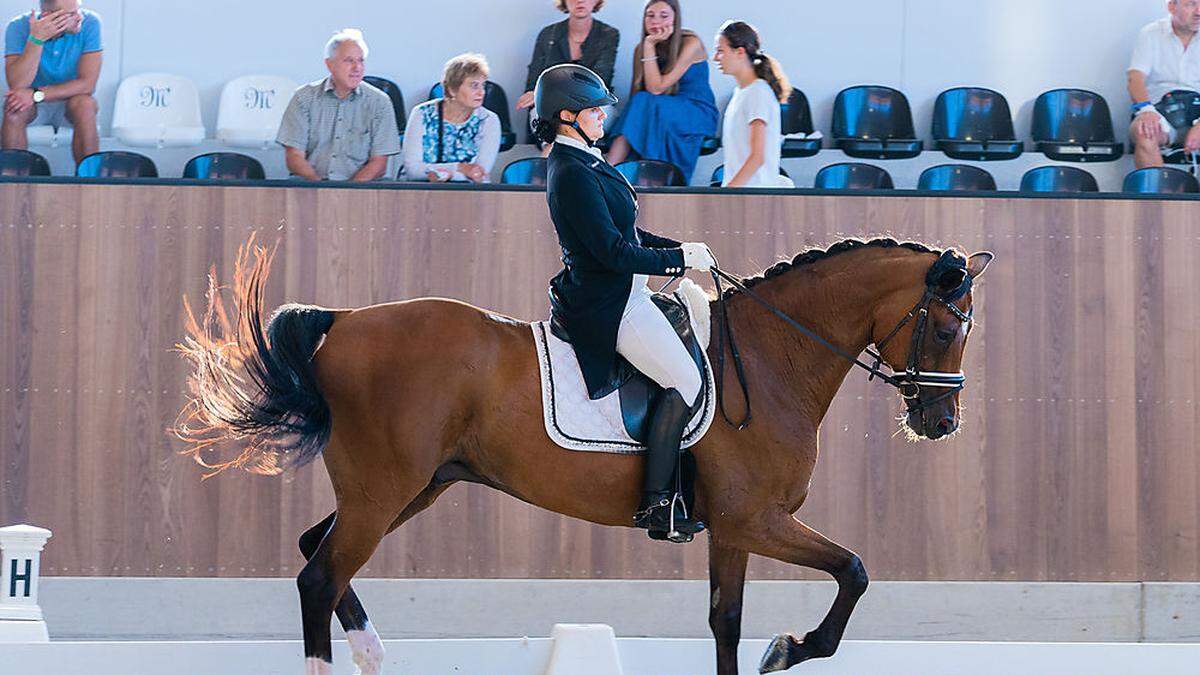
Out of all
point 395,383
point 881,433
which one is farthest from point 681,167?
point 395,383

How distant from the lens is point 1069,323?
7281mm

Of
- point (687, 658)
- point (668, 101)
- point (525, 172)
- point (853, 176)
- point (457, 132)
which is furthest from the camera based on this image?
point (853, 176)

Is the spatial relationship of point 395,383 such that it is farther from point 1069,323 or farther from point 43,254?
point 1069,323

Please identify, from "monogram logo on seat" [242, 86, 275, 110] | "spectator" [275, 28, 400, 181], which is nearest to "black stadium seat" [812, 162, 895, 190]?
"spectator" [275, 28, 400, 181]

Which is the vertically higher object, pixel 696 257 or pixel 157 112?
pixel 157 112

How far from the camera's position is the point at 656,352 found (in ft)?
15.3

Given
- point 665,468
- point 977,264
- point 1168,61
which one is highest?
point 1168,61

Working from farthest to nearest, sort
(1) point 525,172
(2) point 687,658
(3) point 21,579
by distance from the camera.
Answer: (1) point 525,172
(3) point 21,579
(2) point 687,658

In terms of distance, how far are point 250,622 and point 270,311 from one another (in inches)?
55.6

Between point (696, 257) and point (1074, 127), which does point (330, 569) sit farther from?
point (1074, 127)

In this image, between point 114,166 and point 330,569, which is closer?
point 330,569

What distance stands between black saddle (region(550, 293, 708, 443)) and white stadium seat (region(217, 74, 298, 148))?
4285 mm

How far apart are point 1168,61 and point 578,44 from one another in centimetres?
338

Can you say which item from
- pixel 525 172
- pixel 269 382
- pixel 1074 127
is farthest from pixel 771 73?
pixel 269 382
